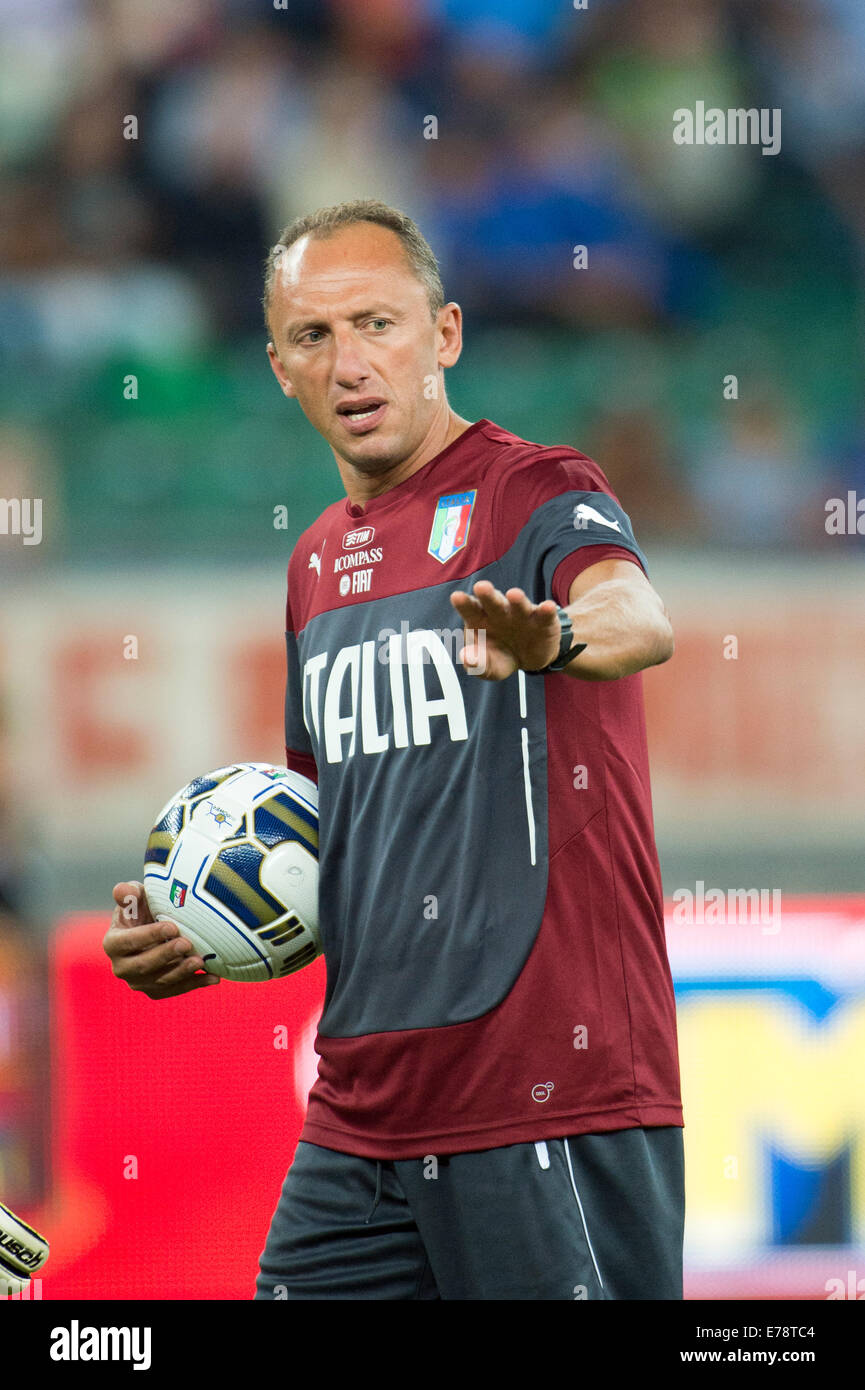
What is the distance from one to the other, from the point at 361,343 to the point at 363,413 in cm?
11

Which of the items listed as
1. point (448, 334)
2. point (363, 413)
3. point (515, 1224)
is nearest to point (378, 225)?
point (448, 334)

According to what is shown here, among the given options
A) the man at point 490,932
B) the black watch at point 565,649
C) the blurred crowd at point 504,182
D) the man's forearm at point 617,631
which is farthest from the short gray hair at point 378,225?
the blurred crowd at point 504,182

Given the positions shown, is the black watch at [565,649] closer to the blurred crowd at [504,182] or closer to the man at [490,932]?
the man at [490,932]

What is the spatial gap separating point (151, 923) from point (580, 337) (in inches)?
Result: 157

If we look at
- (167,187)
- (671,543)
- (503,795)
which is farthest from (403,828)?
(167,187)

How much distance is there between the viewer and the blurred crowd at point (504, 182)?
5.85 m

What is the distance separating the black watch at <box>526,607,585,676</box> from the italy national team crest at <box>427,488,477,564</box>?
438mm

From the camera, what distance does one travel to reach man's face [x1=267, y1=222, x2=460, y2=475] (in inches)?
93.9

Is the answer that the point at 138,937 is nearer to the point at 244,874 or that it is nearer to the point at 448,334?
the point at 244,874

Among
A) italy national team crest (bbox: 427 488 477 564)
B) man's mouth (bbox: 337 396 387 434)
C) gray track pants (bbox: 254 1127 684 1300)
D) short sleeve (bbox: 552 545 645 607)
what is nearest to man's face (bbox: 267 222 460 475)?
man's mouth (bbox: 337 396 387 434)

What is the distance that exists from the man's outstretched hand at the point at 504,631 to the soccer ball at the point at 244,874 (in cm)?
74

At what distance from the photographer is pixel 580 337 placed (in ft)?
19.5

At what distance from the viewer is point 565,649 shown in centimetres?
179
